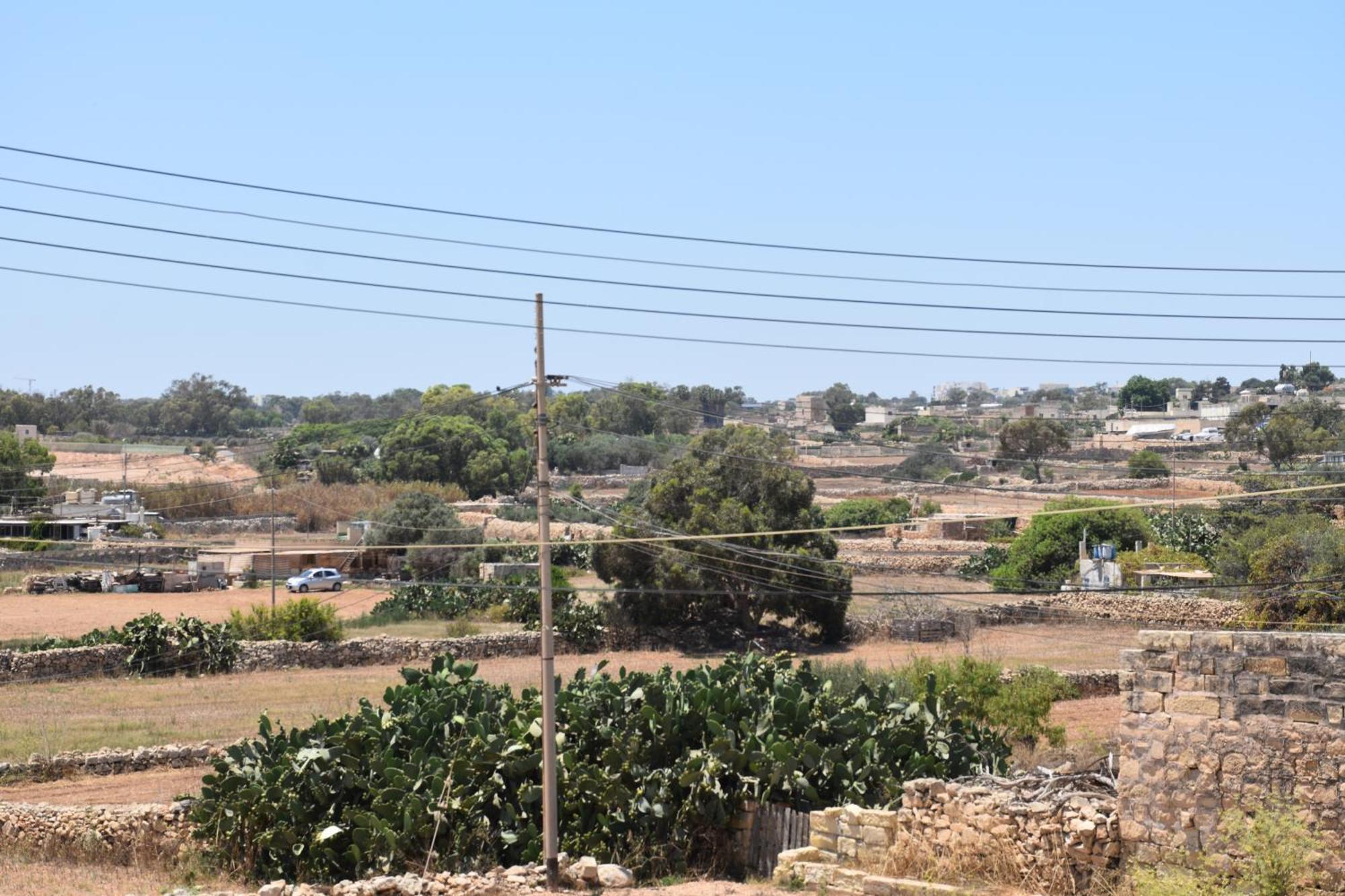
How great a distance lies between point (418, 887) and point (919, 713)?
282 inches

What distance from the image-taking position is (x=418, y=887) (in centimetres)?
1495

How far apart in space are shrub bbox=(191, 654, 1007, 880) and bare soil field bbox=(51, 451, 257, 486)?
265ft

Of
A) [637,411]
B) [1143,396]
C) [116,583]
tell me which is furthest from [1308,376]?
[116,583]

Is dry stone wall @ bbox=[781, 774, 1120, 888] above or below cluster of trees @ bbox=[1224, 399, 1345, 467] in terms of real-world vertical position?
below

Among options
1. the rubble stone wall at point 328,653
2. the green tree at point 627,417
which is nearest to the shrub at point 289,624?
the rubble stone wall at point 328,653

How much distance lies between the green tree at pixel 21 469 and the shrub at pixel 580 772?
57.6m

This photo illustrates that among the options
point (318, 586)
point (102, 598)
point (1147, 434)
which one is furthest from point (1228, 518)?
point (1147, 434)

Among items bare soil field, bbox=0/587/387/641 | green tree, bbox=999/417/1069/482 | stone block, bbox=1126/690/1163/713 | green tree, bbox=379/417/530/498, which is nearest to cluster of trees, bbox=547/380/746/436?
green tree, bbox=379/417/530/498

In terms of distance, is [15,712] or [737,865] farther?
[15,712]

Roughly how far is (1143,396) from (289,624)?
111 metres

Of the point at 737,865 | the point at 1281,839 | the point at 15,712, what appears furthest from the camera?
the point at 15,712

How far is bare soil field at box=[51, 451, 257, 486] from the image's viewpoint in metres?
98.1

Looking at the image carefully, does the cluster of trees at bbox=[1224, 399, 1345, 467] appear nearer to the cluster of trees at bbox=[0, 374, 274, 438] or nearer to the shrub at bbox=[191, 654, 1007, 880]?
the shrub at bbox=[191, 654, 1007, 880]

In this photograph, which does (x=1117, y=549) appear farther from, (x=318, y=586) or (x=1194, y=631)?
(x=1194, y=631)
